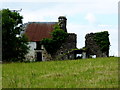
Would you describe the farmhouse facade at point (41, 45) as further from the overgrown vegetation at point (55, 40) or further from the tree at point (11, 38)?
the tree at point (11, 38)

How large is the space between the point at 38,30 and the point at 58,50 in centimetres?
668

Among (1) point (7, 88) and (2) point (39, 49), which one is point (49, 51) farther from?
(1) point (7, 88)

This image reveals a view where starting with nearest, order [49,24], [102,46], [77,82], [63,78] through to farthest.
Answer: [77,82] < [63,78] < [102,46] < [49,24]

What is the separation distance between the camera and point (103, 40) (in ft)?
195

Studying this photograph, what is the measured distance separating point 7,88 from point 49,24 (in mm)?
50037

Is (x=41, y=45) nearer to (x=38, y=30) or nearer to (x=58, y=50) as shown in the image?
(x=38, y=30)

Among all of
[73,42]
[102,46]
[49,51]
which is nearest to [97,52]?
[102,46]

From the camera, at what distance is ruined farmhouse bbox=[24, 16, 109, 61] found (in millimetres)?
58906

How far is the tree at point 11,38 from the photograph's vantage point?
44469 millimetres

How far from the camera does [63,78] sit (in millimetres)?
18172

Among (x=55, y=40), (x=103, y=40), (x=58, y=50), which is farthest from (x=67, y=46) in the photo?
(x=103, y=40)

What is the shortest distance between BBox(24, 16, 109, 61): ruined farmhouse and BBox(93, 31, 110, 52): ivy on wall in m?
0.60

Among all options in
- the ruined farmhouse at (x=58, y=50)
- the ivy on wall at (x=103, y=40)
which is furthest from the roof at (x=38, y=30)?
the ivy on wall at (x=103, y=40)

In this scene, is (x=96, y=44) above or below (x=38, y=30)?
below
